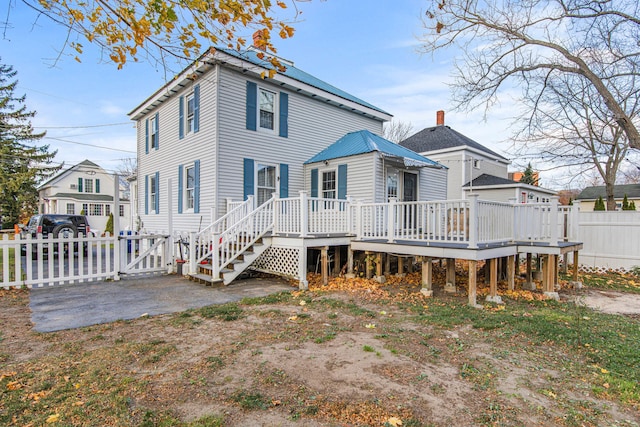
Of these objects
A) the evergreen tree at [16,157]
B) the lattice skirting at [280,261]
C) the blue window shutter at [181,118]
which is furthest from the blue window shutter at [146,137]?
the evergreen tree at [16,157]

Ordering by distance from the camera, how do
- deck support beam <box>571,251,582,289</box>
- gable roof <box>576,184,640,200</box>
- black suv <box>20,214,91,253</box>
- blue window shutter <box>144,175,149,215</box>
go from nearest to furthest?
deck support beam <box>571,251,582,289</box> < black suv <box>20,214,91,253</box> < blue window shutter <box>144,175,149,215</box> < gable roof <box>576,184,640,200</box>

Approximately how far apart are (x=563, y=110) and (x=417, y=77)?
344 inches

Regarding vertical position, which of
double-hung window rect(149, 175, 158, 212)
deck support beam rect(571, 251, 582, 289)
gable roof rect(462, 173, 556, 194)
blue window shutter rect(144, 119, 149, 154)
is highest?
blue window shutter rect(144, 119, 149, 154)

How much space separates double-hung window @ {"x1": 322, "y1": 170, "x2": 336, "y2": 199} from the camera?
37.2 feet

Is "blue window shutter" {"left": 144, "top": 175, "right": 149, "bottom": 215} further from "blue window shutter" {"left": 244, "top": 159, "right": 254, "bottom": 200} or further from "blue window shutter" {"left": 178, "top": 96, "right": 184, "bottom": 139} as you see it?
"blue window shutter" {"left": 244, "top": 159, "right": 254, "bottom": 200}

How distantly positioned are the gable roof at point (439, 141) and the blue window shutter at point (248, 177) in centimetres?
1413

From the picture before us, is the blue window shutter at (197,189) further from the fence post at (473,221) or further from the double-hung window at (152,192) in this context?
the fence post at (473,221)

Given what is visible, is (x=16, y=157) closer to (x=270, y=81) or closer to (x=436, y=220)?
(x=270, y=81)

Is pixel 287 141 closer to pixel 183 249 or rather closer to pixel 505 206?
pixel 183 249

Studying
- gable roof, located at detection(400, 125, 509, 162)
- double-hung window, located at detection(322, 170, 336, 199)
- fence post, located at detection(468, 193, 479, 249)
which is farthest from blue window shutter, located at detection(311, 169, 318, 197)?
gable roof, located at detection(400, 125, 509, 162)

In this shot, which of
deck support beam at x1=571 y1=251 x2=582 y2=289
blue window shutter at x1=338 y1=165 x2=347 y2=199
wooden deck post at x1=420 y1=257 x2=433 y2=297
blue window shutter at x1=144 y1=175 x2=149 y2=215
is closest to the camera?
wooden deck post at x1=420 y1=257 x2=433 y2=297

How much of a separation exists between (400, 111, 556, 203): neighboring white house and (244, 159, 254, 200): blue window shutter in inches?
521

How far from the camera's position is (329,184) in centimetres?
1148

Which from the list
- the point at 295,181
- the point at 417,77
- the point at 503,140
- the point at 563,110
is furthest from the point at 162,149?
the point at 563,110
